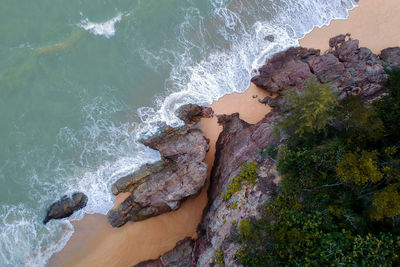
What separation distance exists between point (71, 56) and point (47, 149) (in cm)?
838

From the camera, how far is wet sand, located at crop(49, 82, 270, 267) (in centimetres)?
2062

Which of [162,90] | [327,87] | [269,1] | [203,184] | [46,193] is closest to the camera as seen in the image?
[327,87]

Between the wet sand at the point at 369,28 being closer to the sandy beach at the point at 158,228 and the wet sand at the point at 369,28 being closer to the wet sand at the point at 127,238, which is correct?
the sandy beach at the point at 158,228

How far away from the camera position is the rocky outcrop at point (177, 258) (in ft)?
64.7

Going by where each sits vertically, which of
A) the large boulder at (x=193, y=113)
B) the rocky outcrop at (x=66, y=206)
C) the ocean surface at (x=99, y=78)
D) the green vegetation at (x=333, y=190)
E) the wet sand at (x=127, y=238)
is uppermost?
the ocean surface at (x=99, y=78)

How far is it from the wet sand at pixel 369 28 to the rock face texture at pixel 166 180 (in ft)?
44.4

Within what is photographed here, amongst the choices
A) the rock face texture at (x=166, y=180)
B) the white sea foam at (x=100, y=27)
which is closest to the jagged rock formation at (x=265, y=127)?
the rock face texture at (x=166, y=180)

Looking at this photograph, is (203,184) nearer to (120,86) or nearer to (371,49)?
(120,86)

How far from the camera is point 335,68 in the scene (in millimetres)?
21594

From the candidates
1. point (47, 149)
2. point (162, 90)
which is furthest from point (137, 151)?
point (47, 149)

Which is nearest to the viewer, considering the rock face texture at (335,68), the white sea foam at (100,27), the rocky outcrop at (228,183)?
the rocky outcrop at (228,183)

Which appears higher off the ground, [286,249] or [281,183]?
[281,183]

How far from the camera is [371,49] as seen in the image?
2338 centimetres

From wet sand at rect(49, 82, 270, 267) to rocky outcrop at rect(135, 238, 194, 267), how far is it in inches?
17.4
